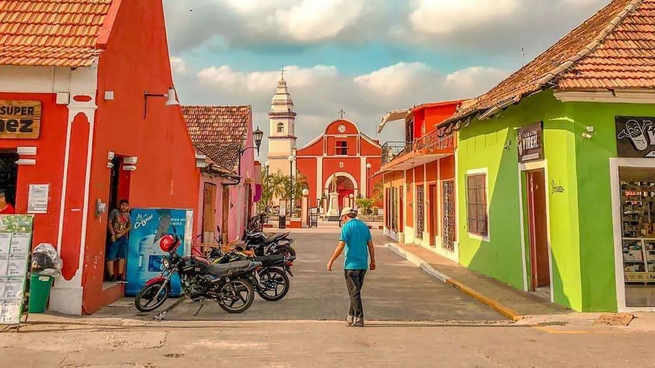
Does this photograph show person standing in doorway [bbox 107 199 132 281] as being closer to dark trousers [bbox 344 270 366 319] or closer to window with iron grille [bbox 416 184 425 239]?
dark trousers [bbox 344 270 366 319]

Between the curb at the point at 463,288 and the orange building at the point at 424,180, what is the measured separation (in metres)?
1.12

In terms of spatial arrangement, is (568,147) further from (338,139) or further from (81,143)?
(338,139)

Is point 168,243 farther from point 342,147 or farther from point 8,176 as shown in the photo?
point 342,147

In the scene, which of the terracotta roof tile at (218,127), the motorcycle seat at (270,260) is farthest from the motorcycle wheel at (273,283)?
the terracotta roof tile at (218,127)

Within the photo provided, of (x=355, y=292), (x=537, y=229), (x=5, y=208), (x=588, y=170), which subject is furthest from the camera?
(x=537, y=229)

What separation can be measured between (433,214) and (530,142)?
→ 823 centimetres

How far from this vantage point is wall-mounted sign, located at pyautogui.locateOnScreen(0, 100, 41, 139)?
275 inches

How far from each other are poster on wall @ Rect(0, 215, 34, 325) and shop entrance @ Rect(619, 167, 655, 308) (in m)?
9.30

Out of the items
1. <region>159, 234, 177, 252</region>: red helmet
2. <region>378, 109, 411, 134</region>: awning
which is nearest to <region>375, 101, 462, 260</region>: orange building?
<region>378, 109, 411, 134</region>: awning

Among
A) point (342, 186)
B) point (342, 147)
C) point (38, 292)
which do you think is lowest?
point (38, 292)

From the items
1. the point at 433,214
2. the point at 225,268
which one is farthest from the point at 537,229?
the point at 433,214

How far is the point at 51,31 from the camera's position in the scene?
25.1 ft

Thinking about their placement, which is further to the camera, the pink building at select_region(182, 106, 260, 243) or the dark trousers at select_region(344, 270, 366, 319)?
the pink building at select_region(182, 106, 260, 243)

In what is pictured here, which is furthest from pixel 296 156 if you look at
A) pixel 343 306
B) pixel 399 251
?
pixel 343 306
